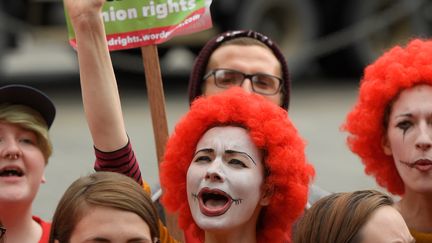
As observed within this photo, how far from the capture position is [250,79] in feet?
18.9

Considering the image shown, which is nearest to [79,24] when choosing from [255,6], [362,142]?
[362,142]

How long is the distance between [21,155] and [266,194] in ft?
3.25

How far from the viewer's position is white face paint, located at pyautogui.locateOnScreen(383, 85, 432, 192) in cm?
505

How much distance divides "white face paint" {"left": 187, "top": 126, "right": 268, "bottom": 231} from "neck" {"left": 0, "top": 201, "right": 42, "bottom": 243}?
0.73m

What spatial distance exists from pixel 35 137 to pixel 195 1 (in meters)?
0.91

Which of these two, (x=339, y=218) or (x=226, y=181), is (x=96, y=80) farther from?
(x=339, y=218)

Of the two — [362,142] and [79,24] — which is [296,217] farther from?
[79,24]

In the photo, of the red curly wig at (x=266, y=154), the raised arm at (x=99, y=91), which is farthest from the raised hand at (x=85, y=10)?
the red curly wig at (x=266, y=154)

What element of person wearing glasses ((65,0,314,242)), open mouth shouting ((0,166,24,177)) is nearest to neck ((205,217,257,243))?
person wearing glasses ((65,0,314,242))

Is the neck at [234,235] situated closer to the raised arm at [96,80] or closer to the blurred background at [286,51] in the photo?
the raised arm at [96,80]

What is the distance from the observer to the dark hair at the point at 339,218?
14.3 ft

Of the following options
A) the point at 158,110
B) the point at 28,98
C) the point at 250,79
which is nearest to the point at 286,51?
the point at 250,79

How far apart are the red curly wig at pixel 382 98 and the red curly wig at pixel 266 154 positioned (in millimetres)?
478

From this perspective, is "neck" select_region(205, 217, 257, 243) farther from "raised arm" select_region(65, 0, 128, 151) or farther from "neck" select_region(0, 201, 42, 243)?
"neck" select_region(0, 201, 42, 243)
